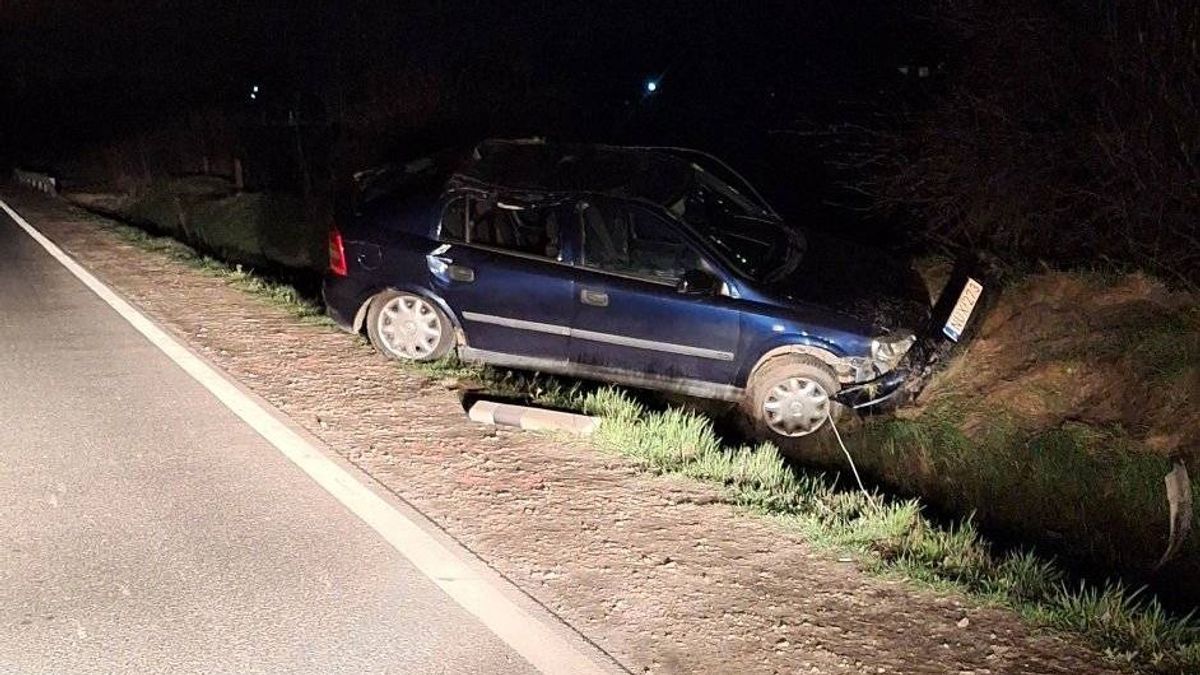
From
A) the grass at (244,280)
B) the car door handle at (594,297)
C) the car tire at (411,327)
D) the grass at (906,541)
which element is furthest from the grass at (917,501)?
the car door handle at (594,297)

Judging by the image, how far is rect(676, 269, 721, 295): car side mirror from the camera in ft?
22.9

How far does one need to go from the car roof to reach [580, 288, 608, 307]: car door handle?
740 millimetres

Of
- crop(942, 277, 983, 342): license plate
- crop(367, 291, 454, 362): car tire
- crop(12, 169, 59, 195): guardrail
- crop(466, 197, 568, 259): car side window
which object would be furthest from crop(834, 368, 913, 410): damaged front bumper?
crop(12, 169, 59, 195): guardrail

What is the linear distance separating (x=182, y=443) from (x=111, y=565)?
1.60m

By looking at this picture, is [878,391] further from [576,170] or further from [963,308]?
[576,170]

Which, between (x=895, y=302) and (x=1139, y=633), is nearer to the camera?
(x=1139, y=633)

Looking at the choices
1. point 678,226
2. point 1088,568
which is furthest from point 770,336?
point 1088,568

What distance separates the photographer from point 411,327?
7832 mm

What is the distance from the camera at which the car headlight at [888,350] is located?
691 centimetres

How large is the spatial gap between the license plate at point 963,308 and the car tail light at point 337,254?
462 cm

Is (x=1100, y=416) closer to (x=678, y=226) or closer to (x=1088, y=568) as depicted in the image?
(x=1088, y=568)

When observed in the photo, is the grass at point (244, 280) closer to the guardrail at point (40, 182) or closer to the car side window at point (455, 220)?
the car side window at point (455, 220)

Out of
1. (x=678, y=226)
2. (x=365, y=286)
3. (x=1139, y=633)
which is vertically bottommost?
(x=1139, y=633)

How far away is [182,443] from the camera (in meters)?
5.84
